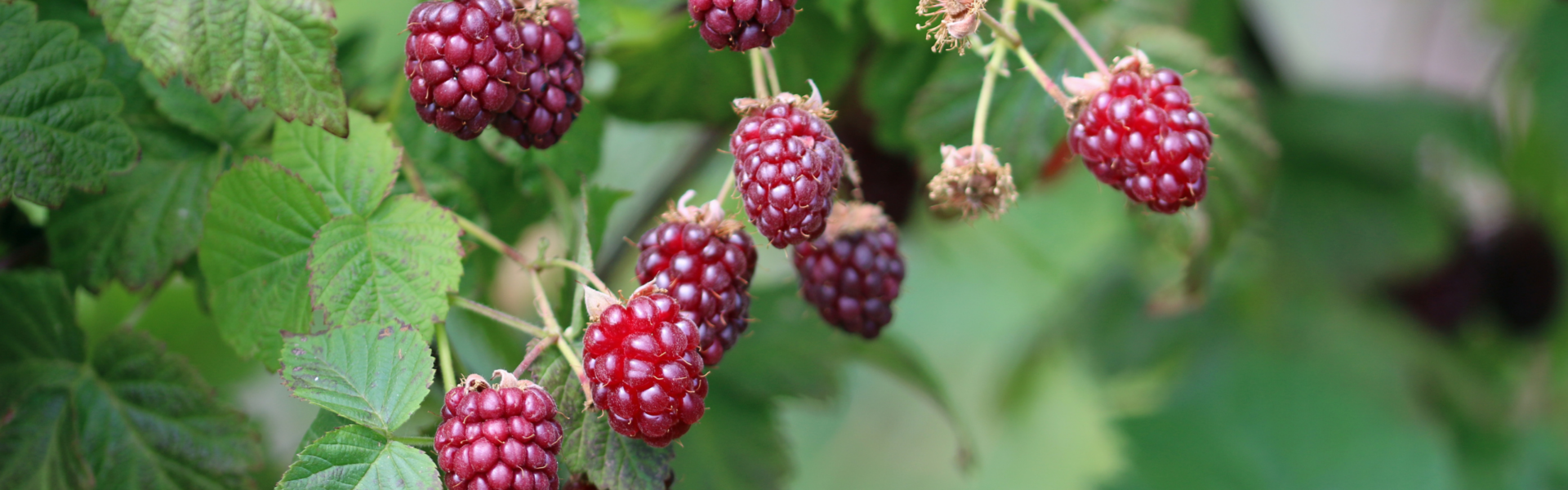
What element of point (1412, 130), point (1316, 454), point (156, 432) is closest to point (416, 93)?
point (156, 432)

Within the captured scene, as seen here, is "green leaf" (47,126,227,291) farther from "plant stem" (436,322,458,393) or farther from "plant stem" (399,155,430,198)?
"plant stem" (436,322,458,393)

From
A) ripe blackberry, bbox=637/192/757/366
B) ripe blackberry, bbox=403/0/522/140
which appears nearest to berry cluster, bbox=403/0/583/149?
ripe blackberry, bbox=403/0/522/140

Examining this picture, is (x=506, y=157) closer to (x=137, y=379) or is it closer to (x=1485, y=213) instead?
(x=137, y=379)

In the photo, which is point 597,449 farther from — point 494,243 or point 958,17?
point 958,17

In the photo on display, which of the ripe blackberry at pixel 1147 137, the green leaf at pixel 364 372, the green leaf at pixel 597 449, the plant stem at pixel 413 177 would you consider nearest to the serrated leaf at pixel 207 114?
the plant stem at pixel 413 177

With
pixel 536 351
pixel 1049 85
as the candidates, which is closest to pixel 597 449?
pixel 536 351
